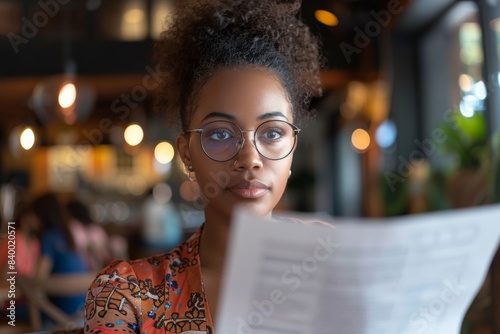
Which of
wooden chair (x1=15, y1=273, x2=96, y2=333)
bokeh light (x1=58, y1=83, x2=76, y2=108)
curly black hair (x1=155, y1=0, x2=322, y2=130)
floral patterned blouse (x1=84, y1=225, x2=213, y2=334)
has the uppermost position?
bokeh light (x1=58, y1=83, x2=76, y2=108)

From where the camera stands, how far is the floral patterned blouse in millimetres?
1312

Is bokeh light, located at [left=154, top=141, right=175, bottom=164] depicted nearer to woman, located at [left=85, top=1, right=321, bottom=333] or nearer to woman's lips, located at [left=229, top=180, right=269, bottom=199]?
woman, located at [left=85, top=1, right=321, bottom=333]

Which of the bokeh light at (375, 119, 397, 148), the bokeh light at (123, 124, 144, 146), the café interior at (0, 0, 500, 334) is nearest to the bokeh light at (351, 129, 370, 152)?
the café interior at (0, 0, 500, 334)

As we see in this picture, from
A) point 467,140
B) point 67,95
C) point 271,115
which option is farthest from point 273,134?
point 67,95

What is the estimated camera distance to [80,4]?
7.87 metres

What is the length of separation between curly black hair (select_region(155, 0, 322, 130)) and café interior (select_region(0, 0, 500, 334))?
10 cm

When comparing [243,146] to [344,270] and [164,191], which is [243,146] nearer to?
[344,270]

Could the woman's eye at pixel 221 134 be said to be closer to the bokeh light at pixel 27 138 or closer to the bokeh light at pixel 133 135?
the bokeh light at pixel 27 138

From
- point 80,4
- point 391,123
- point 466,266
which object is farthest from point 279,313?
point 80,4

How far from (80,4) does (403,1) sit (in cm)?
387

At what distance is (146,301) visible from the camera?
1.34m

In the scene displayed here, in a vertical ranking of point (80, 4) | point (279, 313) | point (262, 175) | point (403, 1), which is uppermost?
point (80, 4)

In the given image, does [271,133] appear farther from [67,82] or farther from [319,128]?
[319,128]

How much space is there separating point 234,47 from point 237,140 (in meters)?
0.22
